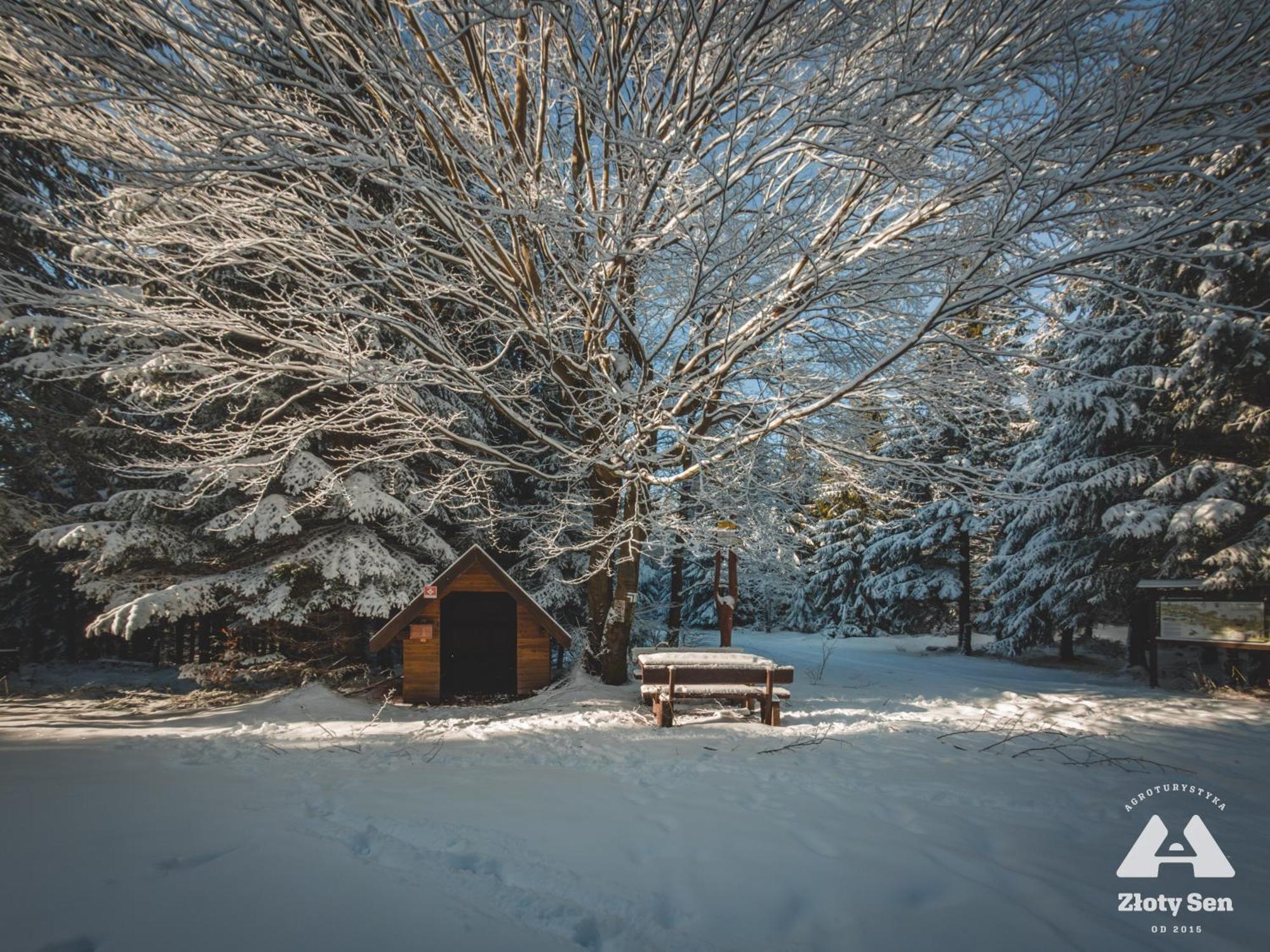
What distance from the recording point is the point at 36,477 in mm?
11602

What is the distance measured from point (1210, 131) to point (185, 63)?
8.49 m

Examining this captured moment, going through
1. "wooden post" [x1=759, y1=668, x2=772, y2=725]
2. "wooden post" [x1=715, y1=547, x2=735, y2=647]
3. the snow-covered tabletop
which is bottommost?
"wooden post" [x1=759, y1=668, x2=772, y2=725]

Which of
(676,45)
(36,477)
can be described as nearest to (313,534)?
(36,477)

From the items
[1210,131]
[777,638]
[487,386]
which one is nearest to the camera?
[1210,131]

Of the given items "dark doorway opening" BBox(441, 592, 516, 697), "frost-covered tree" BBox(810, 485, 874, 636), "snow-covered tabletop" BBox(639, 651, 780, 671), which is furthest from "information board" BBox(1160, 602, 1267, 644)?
"frost-covered tree" BBox(810, 485, 874, 636)

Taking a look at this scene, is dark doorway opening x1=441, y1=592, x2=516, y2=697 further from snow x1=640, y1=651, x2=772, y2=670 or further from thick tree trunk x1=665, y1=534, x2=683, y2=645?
thick tree trunk x1=665, y1=534, x2=683, y2=645

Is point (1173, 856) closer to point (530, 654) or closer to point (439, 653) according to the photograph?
point (530, 654)

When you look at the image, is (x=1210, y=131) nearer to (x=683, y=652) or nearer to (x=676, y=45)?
(x=676, y=45)

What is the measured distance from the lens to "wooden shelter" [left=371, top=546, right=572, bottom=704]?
30.2 feet

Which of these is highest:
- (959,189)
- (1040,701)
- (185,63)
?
(185,63)

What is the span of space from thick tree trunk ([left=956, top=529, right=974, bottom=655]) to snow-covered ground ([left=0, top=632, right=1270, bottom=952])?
453 inches

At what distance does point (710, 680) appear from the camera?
24.6ft

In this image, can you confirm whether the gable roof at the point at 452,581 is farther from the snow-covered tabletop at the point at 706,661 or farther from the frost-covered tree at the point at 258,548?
the snow-covered tabletop at the point at 706,661

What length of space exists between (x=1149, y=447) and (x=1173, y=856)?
12642 millimetres
